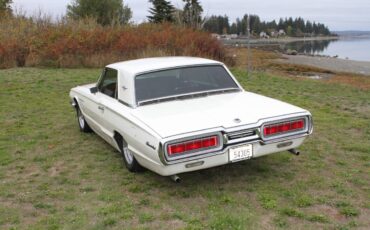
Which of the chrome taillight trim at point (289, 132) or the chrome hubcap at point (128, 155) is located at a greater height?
the chrome taillight trim at point (289, 132)

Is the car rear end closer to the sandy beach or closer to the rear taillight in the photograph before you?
the rear taillight

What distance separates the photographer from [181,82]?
505 centimetres

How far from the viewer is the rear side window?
5.35 metres

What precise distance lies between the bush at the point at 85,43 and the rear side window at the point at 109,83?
1263 cm

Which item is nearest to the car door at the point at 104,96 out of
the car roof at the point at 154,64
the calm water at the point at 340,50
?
the car roof at the point at 154,64

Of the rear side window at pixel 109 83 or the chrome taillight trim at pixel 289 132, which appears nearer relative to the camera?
the chrome taillight trim at pixel 289 132

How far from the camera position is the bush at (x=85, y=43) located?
18.0 meters

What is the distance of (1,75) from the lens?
14.5 m

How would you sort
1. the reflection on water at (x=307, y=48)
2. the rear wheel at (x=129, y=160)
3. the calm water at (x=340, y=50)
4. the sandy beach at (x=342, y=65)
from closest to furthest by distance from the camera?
1. the rear wheel at (x=129, y=160)
2. the sandy beach at (x=342, y=65)
3. the calm water at (x=340, y=50)
4. the reflection on water at (x=307, y=48)

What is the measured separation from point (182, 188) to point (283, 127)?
1279 mm

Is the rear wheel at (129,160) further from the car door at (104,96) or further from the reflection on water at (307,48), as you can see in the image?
the reflection on water at (307,48)

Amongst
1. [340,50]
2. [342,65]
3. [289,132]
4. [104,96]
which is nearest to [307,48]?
[340,50]

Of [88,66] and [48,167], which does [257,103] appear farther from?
[88,66]

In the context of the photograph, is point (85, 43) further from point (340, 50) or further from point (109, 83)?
point (340, 50)
